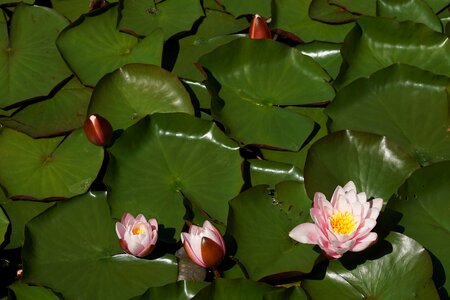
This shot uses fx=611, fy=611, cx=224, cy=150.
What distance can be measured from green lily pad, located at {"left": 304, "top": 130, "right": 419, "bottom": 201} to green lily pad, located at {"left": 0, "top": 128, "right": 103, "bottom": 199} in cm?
72

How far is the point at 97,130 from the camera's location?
6.30 ft

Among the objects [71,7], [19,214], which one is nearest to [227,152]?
[19,214]

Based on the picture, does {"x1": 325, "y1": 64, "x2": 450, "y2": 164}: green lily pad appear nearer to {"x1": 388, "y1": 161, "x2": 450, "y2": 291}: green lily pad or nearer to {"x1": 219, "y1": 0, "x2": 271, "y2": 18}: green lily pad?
{"x1": 388, "y1": 161, "x2": 450, "y2": 291}: green lily pad

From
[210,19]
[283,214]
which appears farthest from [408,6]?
[283,214]

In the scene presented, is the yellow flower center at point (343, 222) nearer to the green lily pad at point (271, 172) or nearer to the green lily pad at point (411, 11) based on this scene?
the green lily pad at point (271, 172)

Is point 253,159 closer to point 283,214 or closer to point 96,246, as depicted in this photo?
point 283,214

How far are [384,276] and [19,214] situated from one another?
1179mm

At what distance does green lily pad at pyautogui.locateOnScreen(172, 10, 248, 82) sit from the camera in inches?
89.6

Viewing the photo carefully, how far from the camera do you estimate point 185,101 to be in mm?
2057

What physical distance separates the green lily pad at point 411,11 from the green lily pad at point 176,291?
123 centimetres

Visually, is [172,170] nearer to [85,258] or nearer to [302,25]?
[85,258]

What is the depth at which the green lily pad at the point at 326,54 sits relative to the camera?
217 cm

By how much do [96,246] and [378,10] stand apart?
1.31 metres

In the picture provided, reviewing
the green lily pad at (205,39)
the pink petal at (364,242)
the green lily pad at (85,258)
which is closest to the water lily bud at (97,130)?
the green lily pad at (85,258)
